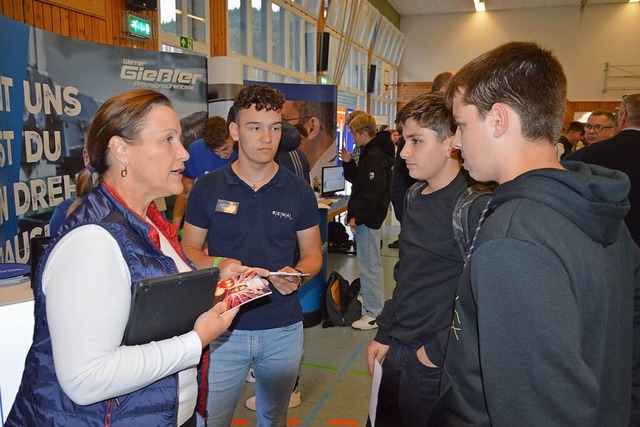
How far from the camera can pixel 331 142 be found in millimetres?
6918

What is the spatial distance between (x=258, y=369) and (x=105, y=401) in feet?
2.93

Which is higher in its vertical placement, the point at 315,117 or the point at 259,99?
the point at 315,117

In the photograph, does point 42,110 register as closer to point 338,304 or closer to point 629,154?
point 338,304

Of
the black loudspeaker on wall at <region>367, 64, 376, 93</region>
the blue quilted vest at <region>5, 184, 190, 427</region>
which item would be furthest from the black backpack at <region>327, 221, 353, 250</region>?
the black loudspeaker on wall at <region>367, 64, 376, 93</region>

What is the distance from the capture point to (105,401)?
44.3 inches

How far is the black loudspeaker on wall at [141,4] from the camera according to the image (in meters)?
5.14

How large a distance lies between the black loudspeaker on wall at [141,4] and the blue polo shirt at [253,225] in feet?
13.3

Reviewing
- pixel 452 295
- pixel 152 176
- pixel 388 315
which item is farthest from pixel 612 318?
pixel 152 176

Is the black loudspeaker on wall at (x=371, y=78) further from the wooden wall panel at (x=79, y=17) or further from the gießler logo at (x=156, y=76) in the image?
the gießler logo at (x=156, y=76)

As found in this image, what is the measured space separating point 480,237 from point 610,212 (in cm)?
24

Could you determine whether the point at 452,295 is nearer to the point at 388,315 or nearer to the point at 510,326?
the point at 388,315

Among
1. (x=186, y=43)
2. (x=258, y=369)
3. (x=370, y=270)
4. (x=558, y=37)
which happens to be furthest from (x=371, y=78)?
(x=258, y=369)

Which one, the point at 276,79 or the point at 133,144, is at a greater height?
the point at 276,79

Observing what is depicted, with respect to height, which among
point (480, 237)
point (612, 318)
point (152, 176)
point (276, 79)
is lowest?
point (612, 318)
